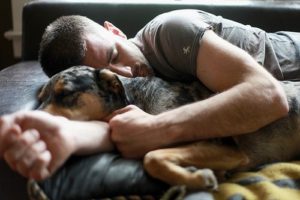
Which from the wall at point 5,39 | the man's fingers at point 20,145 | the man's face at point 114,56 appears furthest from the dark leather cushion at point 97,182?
the wall at point 5,39

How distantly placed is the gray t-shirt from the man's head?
79mm

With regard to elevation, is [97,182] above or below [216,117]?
below

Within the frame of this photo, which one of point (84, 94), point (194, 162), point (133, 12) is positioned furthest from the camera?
point (133, 12)

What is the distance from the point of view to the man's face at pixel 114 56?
1655 millimetres

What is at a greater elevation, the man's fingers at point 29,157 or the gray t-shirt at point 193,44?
the gray t-shirt at point 193,44

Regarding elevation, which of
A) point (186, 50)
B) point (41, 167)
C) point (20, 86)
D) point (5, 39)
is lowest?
point (5, 39)

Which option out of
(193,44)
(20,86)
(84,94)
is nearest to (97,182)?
(84,94)

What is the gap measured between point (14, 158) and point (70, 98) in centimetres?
42

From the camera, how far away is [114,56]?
169 cm

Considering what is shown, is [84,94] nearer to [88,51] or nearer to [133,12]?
[88,51]

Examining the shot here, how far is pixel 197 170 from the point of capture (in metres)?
1.24

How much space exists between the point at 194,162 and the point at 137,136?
188mm

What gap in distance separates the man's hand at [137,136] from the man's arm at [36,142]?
14 cm

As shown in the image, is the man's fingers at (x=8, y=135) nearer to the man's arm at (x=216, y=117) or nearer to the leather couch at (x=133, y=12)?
the man's arm at (x=216, y=117)
